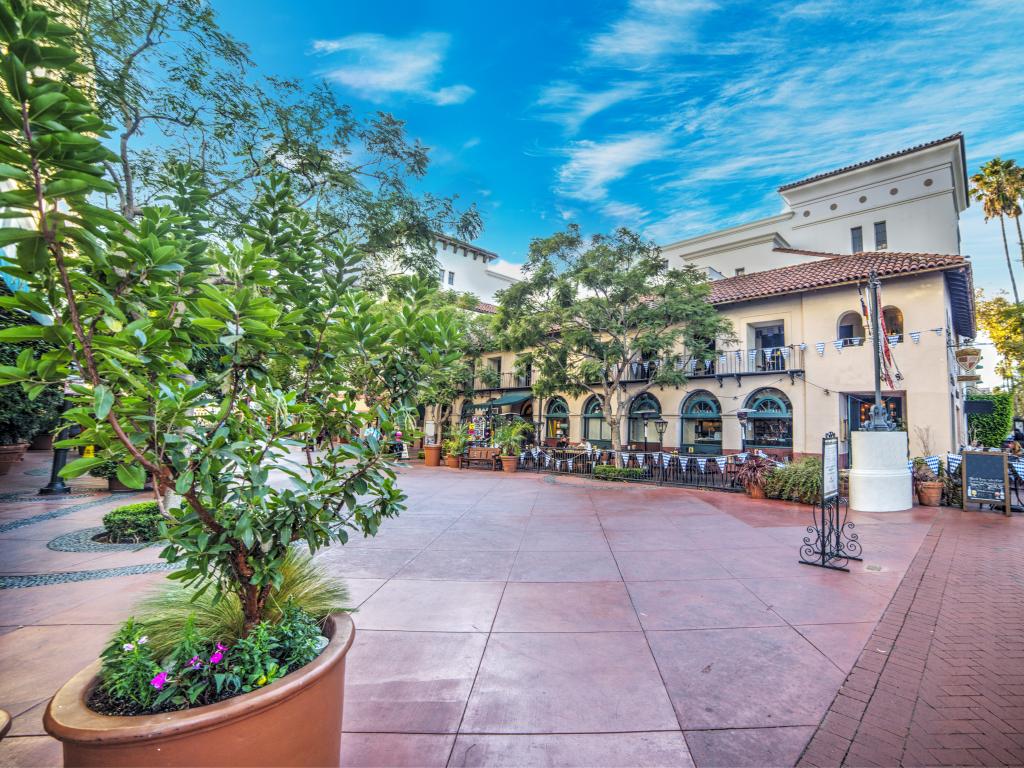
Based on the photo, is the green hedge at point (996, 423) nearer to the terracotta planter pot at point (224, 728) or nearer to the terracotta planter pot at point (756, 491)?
→ the terracotta planter pot at point (756, 491)

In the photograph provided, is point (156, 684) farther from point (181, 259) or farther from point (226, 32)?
point (226, 32)

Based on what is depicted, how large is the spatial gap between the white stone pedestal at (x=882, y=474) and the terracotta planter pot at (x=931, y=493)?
895 mm

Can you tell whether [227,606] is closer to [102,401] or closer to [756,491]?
[102,401]

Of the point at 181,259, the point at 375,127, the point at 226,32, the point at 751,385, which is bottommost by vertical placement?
the point at 181,259

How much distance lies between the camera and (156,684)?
1.92 m

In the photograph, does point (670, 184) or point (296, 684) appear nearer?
point (296, 684)

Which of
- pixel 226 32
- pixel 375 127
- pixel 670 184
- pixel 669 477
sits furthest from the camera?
pixel 669 477

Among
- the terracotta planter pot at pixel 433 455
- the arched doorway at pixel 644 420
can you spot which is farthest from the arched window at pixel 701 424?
the terracotta planter pot at pixel 433 455

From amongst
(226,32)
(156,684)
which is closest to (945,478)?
(156,684)

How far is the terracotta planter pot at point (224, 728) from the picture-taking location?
1693 millimetres

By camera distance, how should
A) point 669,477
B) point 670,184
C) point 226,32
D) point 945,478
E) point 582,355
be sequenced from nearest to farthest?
point 226,32 → point 945,478 → point 670,184 → point 669,477 → point 582,355

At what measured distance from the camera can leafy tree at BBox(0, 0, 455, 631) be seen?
1.46 metres

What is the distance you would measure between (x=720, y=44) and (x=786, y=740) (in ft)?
37.1

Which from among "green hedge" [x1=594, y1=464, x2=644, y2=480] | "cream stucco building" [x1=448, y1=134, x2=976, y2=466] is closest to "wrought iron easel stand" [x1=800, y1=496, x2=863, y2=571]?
"green hedge" [x1=594, y1=464, x2=644, y2=480]
